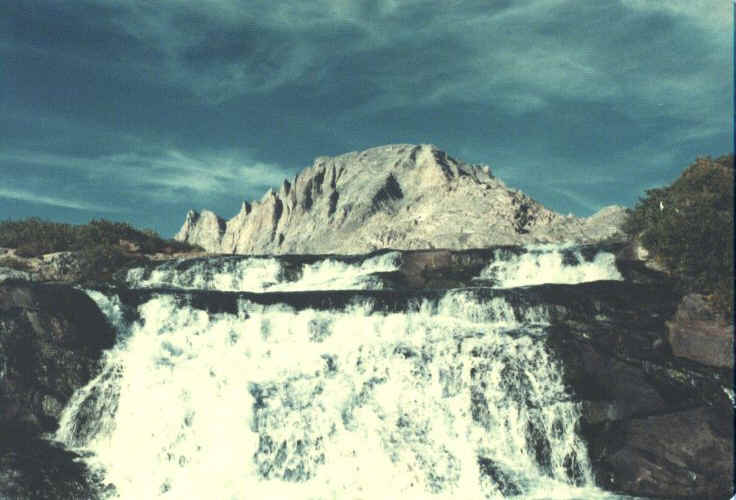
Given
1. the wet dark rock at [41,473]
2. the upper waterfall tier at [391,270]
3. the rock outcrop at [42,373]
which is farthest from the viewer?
the upper waterfall tier at [391,270]

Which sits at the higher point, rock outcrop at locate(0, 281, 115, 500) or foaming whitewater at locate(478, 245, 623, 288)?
foaming whitewater at locate(478, 245, 623, 288)

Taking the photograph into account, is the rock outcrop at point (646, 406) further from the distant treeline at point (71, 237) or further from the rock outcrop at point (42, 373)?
the distant treeline at point (71, 237)

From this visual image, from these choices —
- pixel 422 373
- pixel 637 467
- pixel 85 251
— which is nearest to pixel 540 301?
pixel 422 373

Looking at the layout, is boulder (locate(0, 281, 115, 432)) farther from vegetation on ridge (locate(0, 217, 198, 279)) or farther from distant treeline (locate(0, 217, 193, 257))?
distant treeline (locate(0, 217, 193, 257))

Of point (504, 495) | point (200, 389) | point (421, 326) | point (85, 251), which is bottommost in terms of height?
point (504, 495)

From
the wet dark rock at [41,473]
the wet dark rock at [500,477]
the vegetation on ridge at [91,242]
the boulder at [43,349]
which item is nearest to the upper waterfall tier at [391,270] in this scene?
the vegetation on ridge at [91,242]

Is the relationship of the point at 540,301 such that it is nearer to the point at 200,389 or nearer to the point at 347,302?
the point at 347,302

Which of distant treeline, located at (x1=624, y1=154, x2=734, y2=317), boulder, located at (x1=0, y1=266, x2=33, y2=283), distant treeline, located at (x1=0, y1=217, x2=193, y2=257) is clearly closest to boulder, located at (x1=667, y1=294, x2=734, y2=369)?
distant treeline, located at (x1=624, y1=154, x2=734, y2=317)
